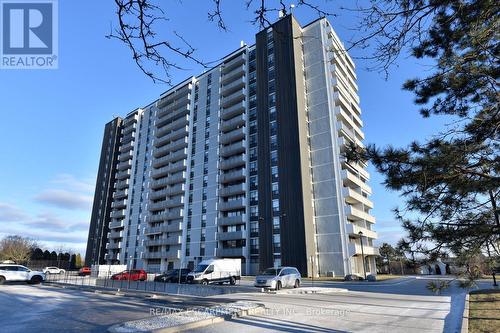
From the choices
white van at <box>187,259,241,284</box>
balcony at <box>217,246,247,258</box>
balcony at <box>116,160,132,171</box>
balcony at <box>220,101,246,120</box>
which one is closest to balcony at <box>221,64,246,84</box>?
balcony at <box>220,101,246,120</box>

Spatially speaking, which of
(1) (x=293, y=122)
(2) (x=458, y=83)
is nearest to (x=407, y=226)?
(2) (x=458, y=83)

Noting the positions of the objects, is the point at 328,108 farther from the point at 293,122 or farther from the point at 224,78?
the point at 224,78

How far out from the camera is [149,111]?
290 feet

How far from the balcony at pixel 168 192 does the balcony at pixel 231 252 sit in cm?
1730

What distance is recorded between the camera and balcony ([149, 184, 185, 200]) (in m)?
67.7

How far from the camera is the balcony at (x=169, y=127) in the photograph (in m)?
74.3

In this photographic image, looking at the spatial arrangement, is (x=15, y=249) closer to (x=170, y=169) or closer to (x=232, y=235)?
(x=170, y=169)

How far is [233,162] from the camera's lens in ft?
194

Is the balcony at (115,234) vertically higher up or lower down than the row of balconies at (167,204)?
lower down

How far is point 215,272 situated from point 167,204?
38.1 m

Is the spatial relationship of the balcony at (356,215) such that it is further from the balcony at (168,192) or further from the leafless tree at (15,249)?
the leafless tree at (15,249)

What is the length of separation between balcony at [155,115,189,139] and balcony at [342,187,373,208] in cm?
3886

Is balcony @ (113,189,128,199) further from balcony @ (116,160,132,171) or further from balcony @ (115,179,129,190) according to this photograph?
balcony @ (116,160,132,171)

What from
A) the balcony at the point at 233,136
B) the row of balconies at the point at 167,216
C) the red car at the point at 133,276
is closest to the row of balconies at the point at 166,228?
the row of balconies at the point at 167,216
